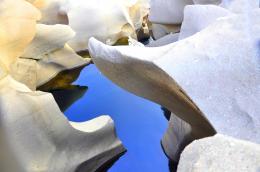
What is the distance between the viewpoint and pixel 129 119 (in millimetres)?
1115

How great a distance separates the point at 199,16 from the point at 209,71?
236 mm

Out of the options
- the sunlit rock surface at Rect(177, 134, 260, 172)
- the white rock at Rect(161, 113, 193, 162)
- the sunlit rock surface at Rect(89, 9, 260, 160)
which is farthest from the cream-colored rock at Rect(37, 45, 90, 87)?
the sunlit rock surface at Rect(177, 134, 260, 172)

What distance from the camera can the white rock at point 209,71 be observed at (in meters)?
0.56

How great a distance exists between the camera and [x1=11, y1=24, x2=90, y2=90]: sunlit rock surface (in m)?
1.36

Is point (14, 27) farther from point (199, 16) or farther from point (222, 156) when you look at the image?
point (222, 156)

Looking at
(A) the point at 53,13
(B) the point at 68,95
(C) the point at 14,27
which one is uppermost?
(C) the point at 14,27

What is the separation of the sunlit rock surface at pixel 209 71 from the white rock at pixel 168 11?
0.63 meters

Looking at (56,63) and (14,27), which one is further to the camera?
(56,63)

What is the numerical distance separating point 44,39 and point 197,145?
1.10 m

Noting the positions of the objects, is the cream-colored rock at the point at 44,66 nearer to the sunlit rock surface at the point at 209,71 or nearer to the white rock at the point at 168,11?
the white rock at the point at 168,11

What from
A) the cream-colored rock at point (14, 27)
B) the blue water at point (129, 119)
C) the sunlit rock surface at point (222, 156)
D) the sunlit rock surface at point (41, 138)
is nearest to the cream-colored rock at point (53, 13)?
the blue water at point (129, 119)

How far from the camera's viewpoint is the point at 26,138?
823 millimetres

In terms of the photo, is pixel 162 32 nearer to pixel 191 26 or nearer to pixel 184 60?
pixel 191 26

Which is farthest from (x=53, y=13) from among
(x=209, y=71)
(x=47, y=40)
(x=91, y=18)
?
(x=209, y=71)
